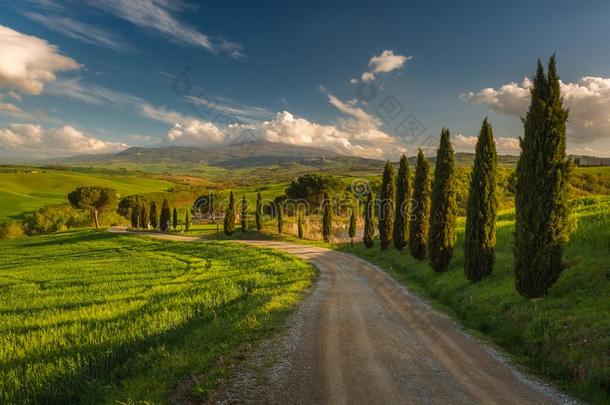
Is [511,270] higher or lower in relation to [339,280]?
higher

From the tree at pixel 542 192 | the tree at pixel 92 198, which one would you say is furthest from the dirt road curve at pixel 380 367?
the tree at pixel 92 198

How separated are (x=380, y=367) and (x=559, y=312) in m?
7.16

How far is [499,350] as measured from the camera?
10.7 metres

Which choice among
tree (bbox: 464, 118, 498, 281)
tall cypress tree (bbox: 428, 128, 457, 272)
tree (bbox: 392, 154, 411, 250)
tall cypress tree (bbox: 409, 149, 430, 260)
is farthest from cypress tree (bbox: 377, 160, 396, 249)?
tree (bbox: 464, 118, 498, 281)

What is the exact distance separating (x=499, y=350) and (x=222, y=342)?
8284 millimetres

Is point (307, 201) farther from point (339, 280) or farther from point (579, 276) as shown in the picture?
point (579, 276)

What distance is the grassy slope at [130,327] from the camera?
8.05 meters

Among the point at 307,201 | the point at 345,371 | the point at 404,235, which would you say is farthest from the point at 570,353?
the point at 307,201

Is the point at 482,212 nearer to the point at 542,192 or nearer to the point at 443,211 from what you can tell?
the point at 443,211

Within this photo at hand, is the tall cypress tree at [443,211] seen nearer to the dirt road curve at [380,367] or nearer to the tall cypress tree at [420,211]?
the tall cypress tree at [420,211]

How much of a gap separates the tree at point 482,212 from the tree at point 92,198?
80.8 meters

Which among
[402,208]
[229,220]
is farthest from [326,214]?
[402,208]

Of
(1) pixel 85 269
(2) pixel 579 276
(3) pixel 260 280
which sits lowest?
(1) pixel 85 269

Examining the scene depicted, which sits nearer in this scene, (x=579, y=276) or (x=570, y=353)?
(x=570, y=353)
